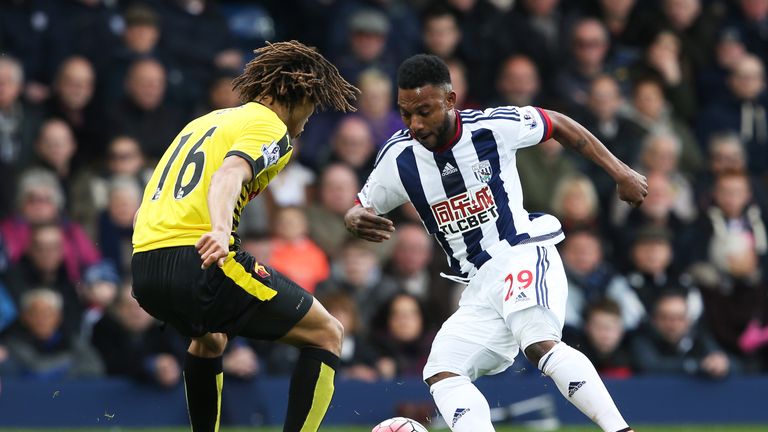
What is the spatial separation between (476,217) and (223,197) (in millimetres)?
1567

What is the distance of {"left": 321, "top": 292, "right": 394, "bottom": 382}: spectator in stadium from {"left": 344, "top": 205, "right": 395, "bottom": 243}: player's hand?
13.2 feet

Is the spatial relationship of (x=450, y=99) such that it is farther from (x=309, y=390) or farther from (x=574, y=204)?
(x=574, y=204)

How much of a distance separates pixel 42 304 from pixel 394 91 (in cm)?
432

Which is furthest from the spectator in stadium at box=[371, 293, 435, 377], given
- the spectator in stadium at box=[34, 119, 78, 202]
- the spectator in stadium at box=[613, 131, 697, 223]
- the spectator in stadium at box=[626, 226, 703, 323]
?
the spectator in stadium at box=[34, 119, 78, 202]

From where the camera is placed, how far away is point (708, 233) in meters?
13.5

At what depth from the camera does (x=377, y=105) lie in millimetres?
13219

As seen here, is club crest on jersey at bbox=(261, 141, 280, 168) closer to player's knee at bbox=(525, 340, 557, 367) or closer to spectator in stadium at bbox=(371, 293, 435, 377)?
player's knee at bbox=(525, 340, 557, 367)

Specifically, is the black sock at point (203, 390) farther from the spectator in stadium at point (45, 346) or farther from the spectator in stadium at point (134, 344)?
the spectator in stadium at point (45, 346)

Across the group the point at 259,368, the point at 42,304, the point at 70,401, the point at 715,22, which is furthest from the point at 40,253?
the point at 715,22

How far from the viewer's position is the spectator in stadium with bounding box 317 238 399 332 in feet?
39.9

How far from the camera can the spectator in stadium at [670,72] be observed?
14781 millimetres

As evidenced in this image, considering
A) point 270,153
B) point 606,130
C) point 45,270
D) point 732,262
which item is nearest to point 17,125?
point 45,270

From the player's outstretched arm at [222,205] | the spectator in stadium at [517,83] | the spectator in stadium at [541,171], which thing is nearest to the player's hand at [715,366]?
the spectator in stadium at [541,171]

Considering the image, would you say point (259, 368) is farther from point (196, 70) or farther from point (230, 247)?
point (230, 247)
